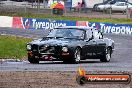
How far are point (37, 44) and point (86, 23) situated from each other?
22806mm

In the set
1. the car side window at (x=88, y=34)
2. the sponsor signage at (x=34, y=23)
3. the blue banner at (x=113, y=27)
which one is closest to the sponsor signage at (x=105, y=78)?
the car side window at (x=88, y=34)

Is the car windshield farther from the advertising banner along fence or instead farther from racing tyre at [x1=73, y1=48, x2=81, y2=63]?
the advertising banner along fence

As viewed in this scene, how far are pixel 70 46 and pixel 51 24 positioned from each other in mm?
24355

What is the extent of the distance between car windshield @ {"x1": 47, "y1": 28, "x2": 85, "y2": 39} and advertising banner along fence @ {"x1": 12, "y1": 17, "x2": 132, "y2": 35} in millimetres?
20082

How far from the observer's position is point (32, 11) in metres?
58.0

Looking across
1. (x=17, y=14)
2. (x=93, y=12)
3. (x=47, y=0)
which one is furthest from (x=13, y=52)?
(x=47, y=0)

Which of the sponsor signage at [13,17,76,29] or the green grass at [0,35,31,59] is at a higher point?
the green grass at [0,35,31,59]

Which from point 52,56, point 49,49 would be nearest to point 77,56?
point 52,56

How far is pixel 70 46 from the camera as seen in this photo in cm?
2078

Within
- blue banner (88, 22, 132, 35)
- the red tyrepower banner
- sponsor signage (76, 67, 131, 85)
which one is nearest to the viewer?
sponsor signage (76, 67, 131, 85)

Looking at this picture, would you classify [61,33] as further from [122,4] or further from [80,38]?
[122,4]

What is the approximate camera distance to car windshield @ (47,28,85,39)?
21719 millimetres

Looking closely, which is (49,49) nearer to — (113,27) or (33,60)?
(33,60)

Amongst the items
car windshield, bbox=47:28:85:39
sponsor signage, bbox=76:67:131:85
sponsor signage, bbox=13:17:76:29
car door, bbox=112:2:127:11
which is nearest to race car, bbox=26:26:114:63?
car windshield, bbox=47:28:85:39
